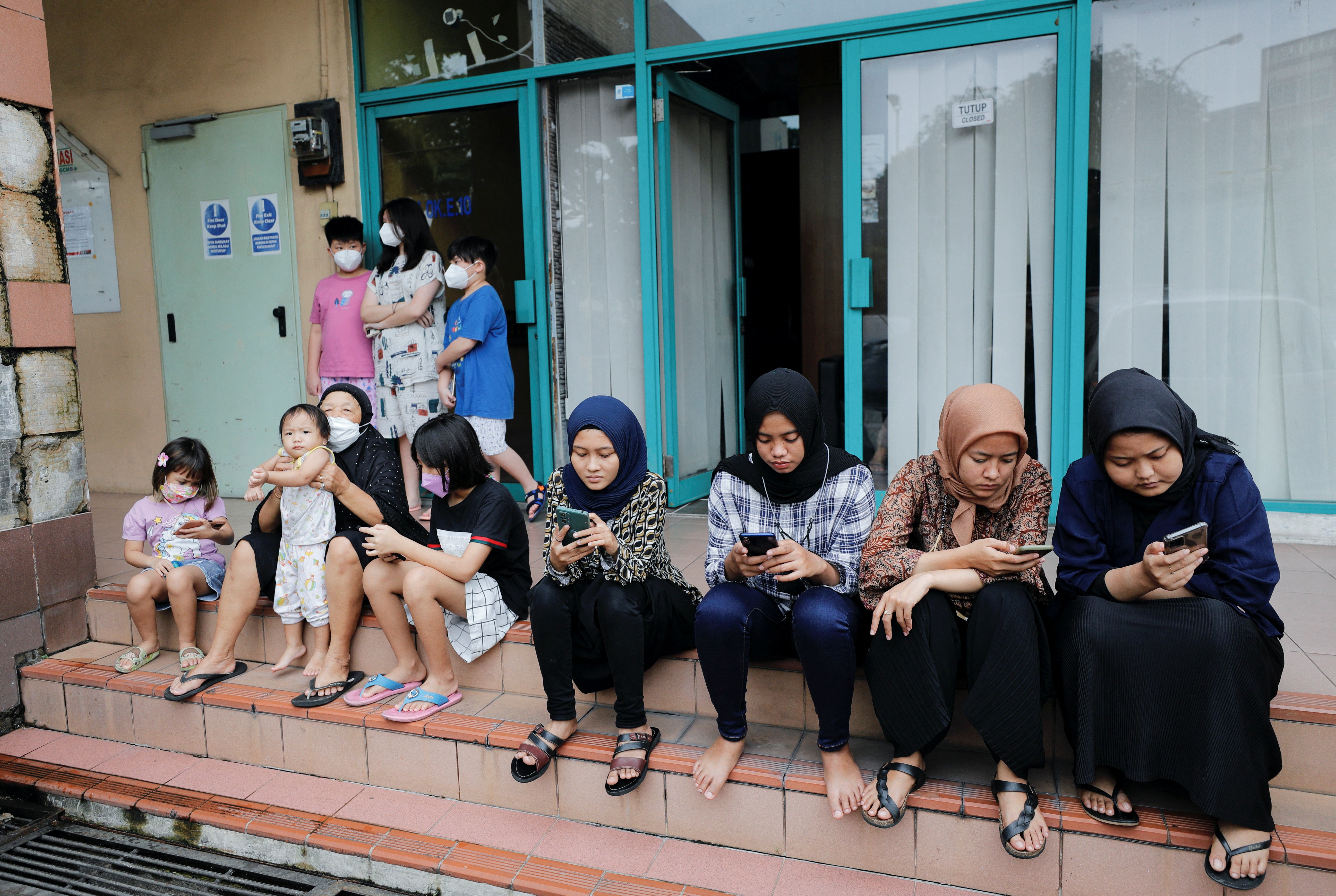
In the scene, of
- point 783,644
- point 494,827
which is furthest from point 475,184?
point 494,827

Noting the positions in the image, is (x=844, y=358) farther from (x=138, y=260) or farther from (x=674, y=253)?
(x=138, y=260)

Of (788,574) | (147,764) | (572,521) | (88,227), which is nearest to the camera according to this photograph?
(788,574)

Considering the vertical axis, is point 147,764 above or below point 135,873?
above

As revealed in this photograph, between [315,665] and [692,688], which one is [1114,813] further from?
[315,665]

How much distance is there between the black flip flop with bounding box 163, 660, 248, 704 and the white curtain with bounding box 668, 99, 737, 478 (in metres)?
2.44

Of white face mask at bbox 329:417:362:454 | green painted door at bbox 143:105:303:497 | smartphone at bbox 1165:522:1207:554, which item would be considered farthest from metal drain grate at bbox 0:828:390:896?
green painted door at bbox 143:105:303:497

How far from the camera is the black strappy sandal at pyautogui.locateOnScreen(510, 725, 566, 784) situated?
2490mm

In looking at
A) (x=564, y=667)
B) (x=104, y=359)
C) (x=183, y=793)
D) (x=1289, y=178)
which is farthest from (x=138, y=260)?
(x=1289, y=178)

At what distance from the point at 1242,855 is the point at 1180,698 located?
34cm

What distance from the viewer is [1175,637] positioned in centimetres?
198

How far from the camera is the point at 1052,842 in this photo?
206 cm

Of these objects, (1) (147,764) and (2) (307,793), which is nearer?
(2) (307,793)

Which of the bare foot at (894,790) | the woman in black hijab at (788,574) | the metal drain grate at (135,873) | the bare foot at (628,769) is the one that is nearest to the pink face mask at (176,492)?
the metal drain grate at (135,873)

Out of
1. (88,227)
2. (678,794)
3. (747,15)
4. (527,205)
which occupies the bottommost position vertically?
(678,794)
